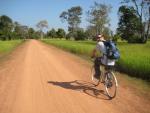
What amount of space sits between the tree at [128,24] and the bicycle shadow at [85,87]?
155 ft

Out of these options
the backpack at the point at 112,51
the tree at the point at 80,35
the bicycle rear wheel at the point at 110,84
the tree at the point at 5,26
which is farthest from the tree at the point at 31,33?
the backpack at the point at 112,51

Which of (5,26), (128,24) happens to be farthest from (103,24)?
(5,26)

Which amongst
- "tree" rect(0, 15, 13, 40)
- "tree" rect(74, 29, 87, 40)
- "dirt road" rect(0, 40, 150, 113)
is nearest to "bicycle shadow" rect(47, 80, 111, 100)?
"dirt road" rect(0, 40, 150, 113)

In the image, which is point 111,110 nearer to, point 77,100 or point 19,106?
point 77,100

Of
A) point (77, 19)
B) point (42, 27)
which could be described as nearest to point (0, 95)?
point (77, 19)

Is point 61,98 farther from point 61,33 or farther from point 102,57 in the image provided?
point 61,33

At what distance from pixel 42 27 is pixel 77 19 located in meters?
52.5

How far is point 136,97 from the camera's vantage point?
29.7ft

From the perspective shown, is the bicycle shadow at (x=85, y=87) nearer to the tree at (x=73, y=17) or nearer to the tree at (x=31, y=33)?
the tree at (x=73, y=17)

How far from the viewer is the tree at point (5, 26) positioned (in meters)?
106

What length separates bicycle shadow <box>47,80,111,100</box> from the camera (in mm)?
9172

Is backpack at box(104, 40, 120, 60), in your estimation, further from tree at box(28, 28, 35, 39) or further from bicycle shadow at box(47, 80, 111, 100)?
tree at box(28, 28, 35, 39)

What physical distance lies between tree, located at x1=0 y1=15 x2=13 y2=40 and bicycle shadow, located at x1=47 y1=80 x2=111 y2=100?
96.6 meters

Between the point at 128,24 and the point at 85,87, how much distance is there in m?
53.9
